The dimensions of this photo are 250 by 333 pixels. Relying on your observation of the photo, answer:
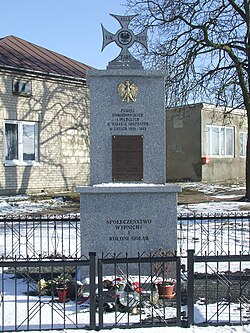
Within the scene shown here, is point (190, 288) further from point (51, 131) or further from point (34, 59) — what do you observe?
point (34, 59)

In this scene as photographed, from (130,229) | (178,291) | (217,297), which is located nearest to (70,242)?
(130,229)

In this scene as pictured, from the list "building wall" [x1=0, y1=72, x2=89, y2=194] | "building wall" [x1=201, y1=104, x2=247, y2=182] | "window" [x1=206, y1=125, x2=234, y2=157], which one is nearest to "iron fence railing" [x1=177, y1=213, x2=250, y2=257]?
"building wall" [x1=0, y1=72, x2=89, y2=194]

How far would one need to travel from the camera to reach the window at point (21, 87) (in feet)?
61.4

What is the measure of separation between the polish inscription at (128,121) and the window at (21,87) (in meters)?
12.4

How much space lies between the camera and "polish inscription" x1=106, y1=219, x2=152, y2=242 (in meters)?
6.94

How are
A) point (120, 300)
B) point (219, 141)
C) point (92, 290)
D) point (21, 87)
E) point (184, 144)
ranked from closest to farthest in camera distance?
point (92, 290) → point (120, 300) → point (21, 87) → point (184, 144) → point (219, 141)

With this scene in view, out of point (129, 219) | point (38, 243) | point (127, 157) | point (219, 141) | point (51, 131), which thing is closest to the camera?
point (129, 219)

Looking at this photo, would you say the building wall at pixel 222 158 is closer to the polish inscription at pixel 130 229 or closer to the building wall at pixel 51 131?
the building wall at pixel 51 131

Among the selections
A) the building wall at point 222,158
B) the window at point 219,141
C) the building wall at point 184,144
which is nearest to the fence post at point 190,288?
the building wall at point 222,158

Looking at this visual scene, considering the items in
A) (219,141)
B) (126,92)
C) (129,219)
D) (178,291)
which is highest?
(126,92)

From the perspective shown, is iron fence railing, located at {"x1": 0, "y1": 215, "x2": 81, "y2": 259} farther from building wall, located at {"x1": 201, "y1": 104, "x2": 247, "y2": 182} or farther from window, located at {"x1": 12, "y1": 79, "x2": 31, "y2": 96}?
building wall, located at {"x1": 201, "y1": 104, "x2": 247, "y2": 182}

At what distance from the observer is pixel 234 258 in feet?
15.9

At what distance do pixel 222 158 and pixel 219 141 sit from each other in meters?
0.98

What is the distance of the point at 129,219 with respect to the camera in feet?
22.8
